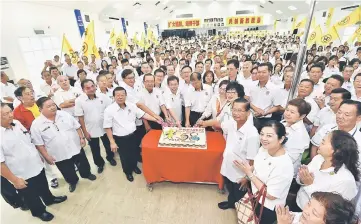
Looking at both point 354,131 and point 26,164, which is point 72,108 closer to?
point 26,164

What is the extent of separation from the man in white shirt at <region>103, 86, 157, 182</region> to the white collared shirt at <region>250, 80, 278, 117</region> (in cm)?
181

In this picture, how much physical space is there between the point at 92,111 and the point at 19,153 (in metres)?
1.02

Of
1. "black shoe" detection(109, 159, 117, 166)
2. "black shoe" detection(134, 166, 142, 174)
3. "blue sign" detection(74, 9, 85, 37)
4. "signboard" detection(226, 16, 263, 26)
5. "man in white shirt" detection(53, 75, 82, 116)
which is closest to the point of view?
"black shoe" detection(134, 166, 142, 174)

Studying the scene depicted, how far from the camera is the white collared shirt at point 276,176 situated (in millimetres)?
1441

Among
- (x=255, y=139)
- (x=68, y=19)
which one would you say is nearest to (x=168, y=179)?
(x=255, y=139)

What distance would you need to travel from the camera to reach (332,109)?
2297mm

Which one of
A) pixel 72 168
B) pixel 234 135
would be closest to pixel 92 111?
pixel 72 168

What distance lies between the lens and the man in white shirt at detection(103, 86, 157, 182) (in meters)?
2.56

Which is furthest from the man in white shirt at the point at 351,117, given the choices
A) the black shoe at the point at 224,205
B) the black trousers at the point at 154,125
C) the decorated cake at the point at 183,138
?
the black trousers at the point at 154,125

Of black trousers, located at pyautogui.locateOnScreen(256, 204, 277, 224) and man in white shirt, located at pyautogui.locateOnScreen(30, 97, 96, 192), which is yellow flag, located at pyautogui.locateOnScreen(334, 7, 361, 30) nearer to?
black trousers, located at pyautogui.locateOnScreen(256, 204, 277, 224)

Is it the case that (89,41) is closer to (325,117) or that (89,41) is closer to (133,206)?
(133,206)

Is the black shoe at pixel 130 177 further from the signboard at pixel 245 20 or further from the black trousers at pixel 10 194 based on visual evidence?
the signboard at pixel 245 20

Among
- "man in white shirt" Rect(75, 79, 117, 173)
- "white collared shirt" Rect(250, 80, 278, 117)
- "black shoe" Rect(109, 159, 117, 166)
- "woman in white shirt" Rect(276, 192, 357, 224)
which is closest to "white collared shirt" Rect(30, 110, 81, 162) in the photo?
"man in white shirt" Rect(75, 79, 117, 173)

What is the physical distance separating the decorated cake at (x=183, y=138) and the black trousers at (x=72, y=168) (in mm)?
1326
